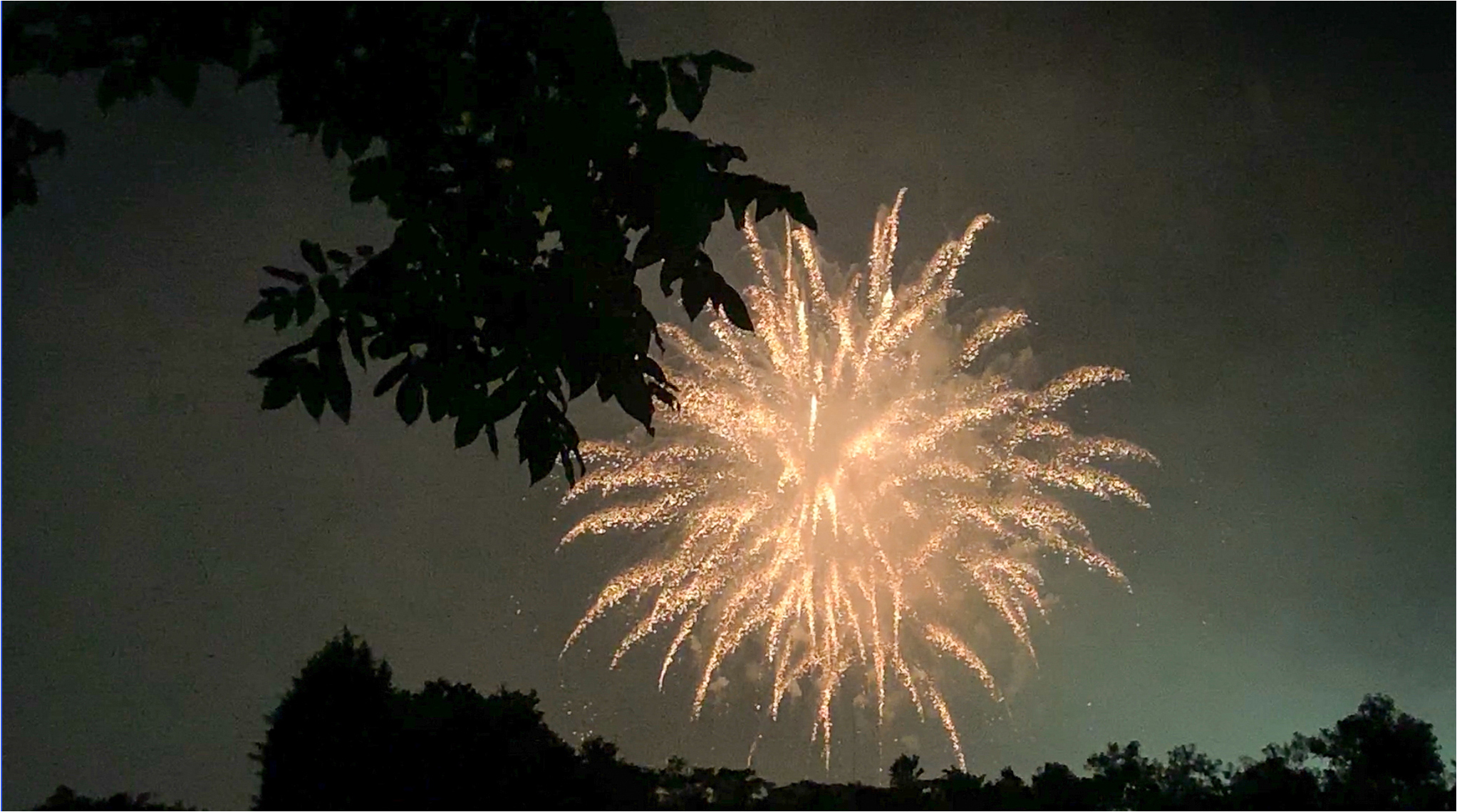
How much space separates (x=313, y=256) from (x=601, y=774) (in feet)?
27.7

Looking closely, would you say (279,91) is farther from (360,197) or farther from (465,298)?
(465,298)

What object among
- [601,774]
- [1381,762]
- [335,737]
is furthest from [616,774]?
[1381,762]

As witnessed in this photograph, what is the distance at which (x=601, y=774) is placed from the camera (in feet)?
38.8

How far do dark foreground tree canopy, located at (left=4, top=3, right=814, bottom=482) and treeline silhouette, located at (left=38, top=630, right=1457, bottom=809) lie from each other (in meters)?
6.46

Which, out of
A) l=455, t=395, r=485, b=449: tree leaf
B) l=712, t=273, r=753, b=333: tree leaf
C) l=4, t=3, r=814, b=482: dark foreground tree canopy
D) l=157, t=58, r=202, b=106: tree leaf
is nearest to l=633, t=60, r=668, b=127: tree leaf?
l=4, t=3, r=814, b=482: dark foreground tree canopy

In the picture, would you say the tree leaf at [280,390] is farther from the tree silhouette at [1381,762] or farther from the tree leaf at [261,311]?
the tree silhouette at [1381,762]

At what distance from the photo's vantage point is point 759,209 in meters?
4.22

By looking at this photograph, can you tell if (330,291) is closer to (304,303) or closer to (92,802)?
(304,303)

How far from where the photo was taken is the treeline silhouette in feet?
32.4

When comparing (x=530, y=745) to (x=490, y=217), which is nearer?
(x=490, y=217)

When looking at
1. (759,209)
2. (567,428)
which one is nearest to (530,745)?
(567,428)

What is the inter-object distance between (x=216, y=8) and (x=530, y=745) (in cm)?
1001

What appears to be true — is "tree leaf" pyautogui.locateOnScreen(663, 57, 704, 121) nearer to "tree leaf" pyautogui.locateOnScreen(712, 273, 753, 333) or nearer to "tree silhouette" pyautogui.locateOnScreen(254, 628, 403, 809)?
"tree leaf" pyautogui.locateOnScreen(712, 273, 753, 333)

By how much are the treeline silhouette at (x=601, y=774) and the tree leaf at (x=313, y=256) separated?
675cm
